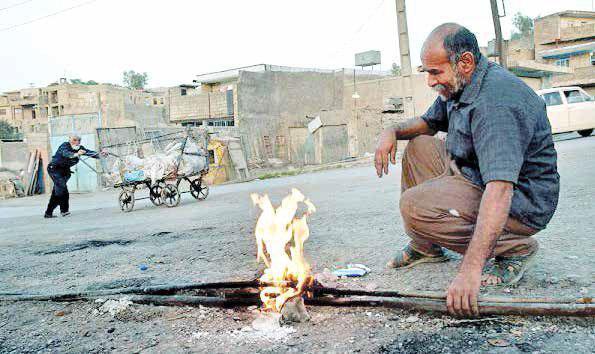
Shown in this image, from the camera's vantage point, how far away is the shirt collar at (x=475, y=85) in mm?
2244

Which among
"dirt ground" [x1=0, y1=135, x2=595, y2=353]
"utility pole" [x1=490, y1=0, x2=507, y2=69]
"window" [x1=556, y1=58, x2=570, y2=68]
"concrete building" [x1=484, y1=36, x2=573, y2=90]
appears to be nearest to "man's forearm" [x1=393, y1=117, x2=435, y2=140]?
"dirt ground" [x1=0, y1=135, x2=595, y2=353]

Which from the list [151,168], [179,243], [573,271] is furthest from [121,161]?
[573,271]

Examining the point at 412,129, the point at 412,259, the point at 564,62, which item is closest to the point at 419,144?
the point at 412,129

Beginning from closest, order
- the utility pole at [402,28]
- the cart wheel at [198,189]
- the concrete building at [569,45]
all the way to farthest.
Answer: the cart wheel at [198,189]
the utility pole at [402,28]
the concrete building at [569,45]

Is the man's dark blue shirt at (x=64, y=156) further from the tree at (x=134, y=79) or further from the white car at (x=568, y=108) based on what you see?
the tree at (x=134, y=79)

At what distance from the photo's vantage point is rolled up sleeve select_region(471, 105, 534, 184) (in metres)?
1.99

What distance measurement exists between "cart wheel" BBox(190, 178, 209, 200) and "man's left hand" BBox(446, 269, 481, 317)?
9.19m

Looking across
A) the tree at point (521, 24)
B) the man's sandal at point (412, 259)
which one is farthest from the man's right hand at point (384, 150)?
the tree at point (521, 24)

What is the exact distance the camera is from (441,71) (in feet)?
7.63

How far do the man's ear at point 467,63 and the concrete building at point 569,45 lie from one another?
31.0m

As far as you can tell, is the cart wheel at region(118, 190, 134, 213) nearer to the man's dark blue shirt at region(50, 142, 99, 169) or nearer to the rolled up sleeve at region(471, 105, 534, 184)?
the man's dark blue shirt at region(50, 142, 99, 169)

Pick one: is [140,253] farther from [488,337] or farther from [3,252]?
[488,337]

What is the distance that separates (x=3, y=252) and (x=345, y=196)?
5.03 m

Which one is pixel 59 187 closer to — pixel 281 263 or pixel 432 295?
pixel 281 263
